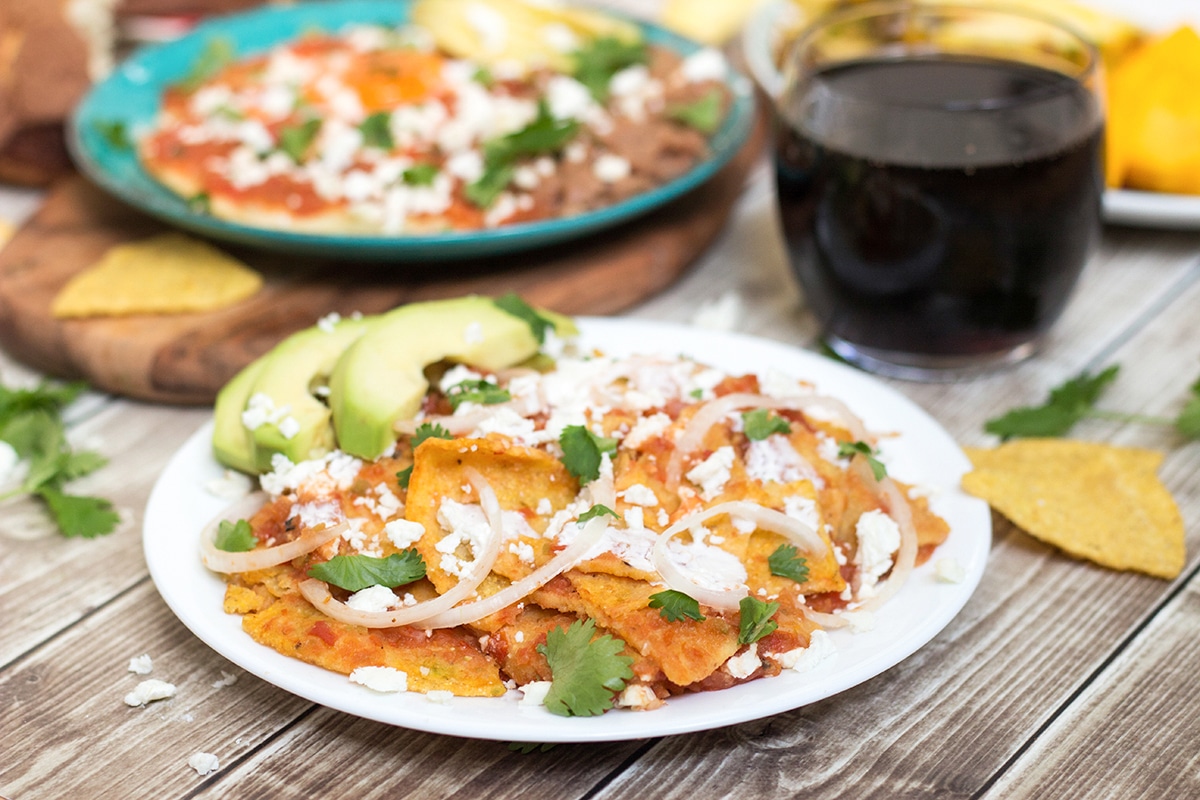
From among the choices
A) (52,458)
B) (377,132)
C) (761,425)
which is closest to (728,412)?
(761,425)

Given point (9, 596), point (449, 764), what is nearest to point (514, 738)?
point (449, 764)

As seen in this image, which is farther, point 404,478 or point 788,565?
point 404,478

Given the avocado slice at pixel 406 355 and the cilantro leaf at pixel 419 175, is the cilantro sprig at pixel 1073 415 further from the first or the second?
the cilantro leaf at pixel 419 175

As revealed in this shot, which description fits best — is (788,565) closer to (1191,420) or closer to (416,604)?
(416,604)

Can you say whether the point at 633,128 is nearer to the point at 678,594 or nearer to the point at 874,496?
the point at 874,496

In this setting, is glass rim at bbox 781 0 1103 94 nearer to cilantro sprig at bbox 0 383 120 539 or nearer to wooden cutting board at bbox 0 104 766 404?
wooden cutting board at bbox 0 104 766 404

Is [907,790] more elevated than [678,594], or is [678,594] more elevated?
[678,594]

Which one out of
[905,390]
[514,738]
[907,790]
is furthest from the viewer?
[905,390]

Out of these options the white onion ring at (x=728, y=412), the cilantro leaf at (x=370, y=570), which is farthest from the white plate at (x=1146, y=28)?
the cilantro leaf at (x=370, y=570)
